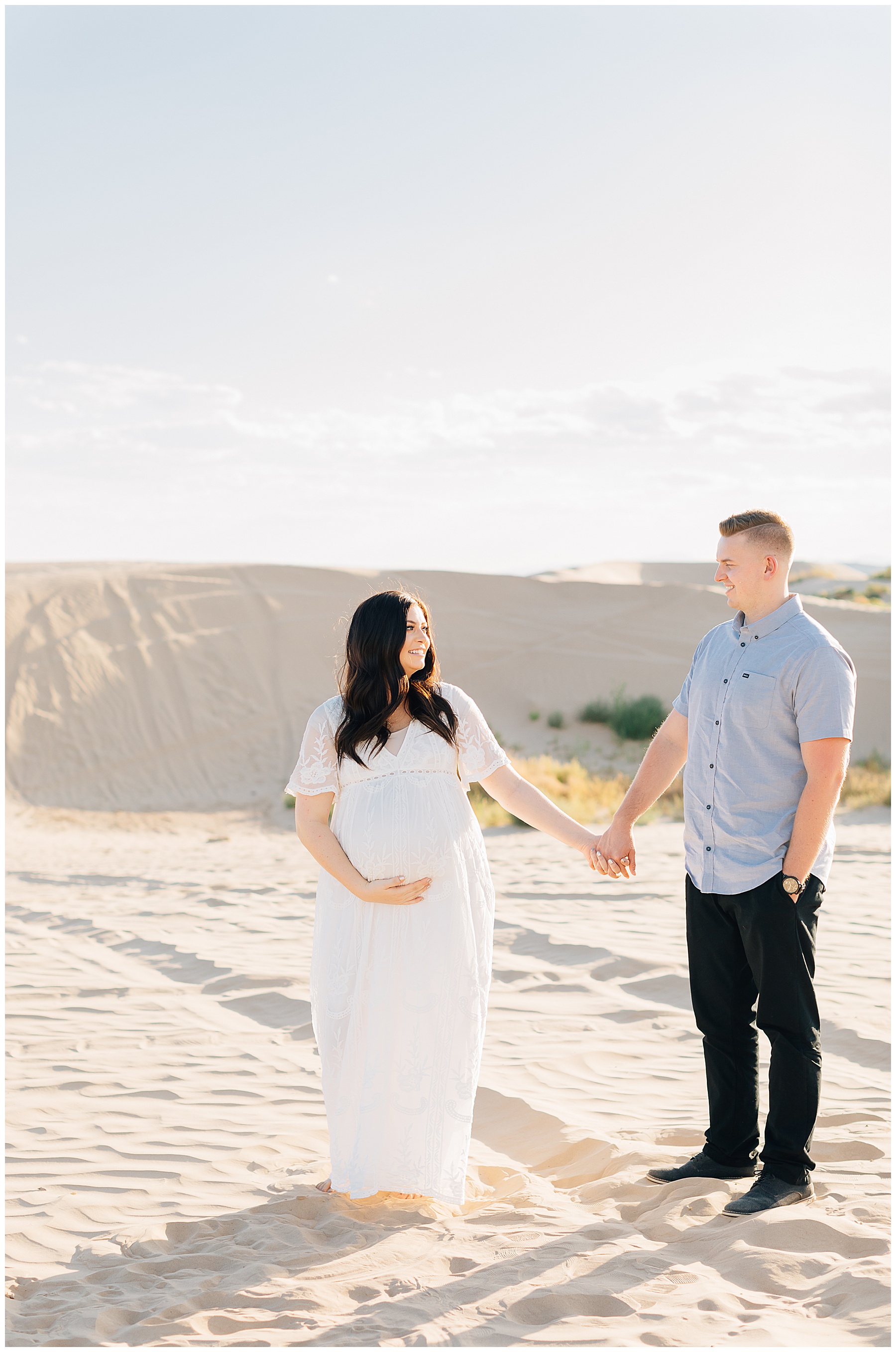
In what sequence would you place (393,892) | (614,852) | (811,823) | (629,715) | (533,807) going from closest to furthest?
(811,823), (393,892), (533,807), (614,852), (629,715)

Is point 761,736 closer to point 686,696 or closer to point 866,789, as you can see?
point 686,696

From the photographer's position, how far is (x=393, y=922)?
3588 mm

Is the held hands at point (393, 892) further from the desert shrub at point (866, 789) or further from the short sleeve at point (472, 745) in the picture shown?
the desert shrub at point (866, 789)

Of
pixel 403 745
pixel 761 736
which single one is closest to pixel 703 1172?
pixel 761 736

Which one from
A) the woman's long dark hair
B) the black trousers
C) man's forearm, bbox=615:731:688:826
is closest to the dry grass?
man's forearm, bbox=615:731:688:826

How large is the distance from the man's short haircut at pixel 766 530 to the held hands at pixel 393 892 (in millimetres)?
1546

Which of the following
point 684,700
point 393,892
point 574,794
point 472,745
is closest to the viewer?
point 393,892

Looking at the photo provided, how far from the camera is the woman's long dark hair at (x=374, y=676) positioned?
140 inches

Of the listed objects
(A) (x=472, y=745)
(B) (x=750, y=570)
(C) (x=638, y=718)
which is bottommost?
(C) (x=638, y=718)

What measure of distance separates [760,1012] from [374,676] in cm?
164

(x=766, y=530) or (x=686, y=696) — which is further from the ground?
(x=766, y=530)

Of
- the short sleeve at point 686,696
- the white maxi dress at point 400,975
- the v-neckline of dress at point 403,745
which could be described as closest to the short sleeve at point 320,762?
the white maxi dress at point 400,975

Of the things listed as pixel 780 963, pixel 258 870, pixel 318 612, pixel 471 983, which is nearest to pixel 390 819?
pixel 471 983

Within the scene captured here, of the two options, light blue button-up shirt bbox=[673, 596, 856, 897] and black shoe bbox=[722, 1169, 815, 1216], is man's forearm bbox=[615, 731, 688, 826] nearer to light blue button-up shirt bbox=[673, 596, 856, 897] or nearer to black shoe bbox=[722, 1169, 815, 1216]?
light blue button-up shirt bbox=[673, 596, 856, 897]
